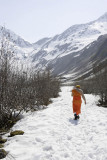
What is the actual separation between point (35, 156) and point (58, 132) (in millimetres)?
1812

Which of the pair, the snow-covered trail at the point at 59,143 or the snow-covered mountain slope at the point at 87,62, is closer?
the snow-covered trail at the point at 59,143

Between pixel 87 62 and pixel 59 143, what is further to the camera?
pixel 87 62

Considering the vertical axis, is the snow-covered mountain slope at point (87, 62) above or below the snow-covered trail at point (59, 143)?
above

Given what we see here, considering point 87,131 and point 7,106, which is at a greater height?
point 7,106

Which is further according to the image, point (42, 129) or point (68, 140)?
point (42, 129)

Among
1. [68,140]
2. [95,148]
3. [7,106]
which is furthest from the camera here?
[7,106]

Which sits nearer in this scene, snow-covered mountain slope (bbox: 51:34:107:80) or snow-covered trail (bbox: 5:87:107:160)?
snow-covered trail (bbox: 5:87:107:160)

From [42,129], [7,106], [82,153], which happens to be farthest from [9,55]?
[82,153]

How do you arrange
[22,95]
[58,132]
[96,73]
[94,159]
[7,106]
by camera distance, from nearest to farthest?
[94,159] < [58,132] < [7,106] < [22,95] < [96,73]

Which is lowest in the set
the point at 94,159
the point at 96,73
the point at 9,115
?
the point at 94,159

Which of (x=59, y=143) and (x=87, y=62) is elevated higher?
(x=87, y=62)

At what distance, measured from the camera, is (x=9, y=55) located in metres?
6.17

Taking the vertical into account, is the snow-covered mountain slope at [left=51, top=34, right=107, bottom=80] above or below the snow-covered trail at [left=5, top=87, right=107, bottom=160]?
above

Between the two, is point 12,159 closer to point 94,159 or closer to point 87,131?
point 94,159
